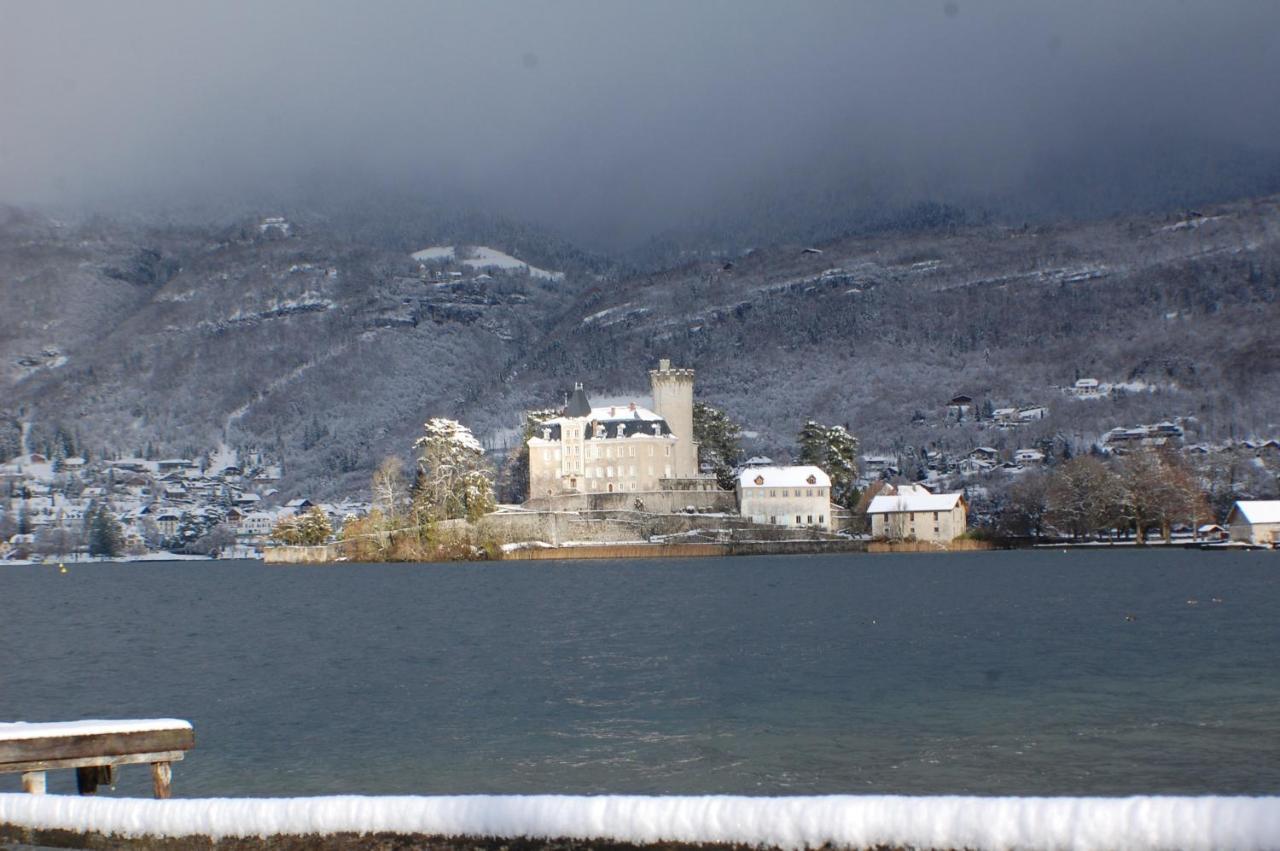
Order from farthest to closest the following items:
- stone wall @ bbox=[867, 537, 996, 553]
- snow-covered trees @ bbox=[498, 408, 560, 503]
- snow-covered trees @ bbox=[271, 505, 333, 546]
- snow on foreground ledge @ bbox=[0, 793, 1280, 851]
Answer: snow-covered trees @ bbox=[498, 408, 560, 503]
snow-covered trees @ bbox=[271, 505, 333, 546]
stone wall @ bbox=[867, 537, 996, 553]
snow on foreground ledge @ bbox=[0, 793, 1280, 851]

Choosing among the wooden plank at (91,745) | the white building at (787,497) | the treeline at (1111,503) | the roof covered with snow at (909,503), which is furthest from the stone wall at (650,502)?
the wooden plank at (91,745)

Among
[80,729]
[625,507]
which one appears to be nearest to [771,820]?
[80,729]

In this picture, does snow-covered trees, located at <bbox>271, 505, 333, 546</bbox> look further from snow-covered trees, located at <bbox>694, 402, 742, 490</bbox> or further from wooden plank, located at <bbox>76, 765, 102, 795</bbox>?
wooden plank, located at <bbox>76, 765, 102, 795</bbox>

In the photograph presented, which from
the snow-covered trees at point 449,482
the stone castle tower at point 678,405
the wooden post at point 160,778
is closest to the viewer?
the wooden post at point 160,778

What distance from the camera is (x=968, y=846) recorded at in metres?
8.55

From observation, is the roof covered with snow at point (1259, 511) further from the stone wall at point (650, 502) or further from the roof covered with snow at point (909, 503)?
the stone wall at point (650, 502)

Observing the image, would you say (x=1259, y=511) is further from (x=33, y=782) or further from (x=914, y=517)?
(x=33, y=782)

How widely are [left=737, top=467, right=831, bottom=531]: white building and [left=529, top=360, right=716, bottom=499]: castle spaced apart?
211 inches

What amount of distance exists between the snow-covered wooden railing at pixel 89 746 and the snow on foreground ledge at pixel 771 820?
8.48 ft

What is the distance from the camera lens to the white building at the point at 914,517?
420 ft

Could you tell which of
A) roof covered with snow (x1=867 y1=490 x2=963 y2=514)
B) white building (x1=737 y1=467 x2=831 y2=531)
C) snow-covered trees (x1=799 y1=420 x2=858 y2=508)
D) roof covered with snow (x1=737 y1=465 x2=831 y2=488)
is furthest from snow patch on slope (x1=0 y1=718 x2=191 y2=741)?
snow-covered trees (x1=799 y1=420 x2=858 y2=508)

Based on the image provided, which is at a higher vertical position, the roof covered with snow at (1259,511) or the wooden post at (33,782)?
the roof covered with snow at (1259,511)

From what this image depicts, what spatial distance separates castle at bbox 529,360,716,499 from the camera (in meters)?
129

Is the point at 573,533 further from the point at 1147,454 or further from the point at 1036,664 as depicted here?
the point at 1036,664
